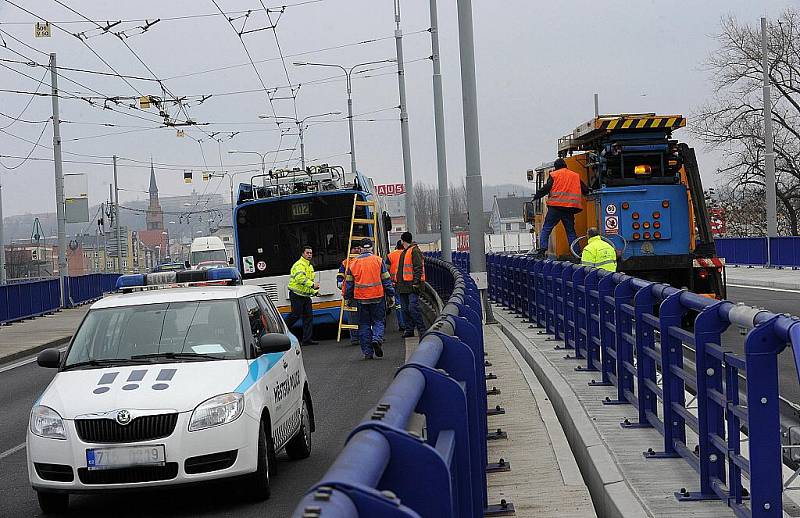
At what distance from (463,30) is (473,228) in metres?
3.48

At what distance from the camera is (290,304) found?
82.1 feet

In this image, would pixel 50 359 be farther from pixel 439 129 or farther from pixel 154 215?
pixel 154 215

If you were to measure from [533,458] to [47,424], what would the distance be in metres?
3.50

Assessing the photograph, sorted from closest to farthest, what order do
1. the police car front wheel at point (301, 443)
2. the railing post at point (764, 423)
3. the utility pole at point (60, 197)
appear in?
the railing post at point (764, 423) < the police car front wheel at point (301, 443) < the utility pole at point (60, 197)

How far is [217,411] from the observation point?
877cm

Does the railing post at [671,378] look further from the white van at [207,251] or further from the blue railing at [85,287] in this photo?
the white van at [207,251]

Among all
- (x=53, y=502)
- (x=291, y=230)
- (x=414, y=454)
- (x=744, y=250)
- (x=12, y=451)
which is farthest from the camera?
(x=744, y=250)

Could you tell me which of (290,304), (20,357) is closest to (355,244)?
(290,304)

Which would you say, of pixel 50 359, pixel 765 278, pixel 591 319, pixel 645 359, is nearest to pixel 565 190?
pixel 591 319

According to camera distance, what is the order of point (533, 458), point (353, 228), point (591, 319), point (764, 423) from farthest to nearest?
point (353, 228)
point (591, 319)
point (533, 458)
point (764, 423)

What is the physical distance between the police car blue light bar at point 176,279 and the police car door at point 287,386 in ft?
2.73

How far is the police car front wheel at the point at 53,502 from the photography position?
898cm

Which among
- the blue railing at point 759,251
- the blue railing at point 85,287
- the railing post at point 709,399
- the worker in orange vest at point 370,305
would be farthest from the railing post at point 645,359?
the blue railing at point 85,287

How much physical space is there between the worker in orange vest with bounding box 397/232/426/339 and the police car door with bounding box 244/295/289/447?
12.8m
